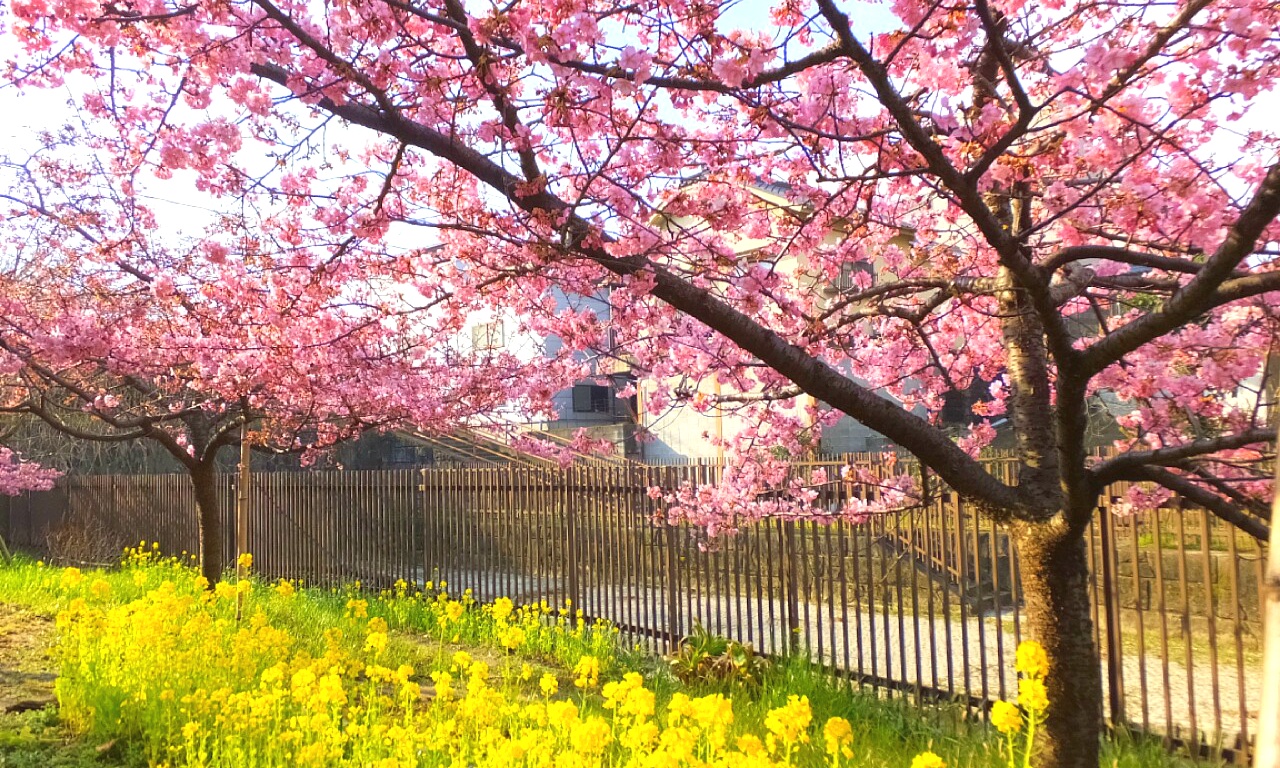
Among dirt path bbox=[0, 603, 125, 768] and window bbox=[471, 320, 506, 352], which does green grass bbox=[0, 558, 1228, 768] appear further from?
window bbox=[471, 320, 506, 352]

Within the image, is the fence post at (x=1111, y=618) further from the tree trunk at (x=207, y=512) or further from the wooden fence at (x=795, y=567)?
the tree trunk at (x=207, y=512)

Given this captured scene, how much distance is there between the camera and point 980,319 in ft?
16.6

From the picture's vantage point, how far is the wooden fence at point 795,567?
4.84 meters

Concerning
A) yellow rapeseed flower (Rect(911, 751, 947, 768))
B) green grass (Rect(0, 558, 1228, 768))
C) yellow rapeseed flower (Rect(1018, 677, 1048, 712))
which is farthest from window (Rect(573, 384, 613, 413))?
yellow rapeseed flower (Rect(911, 751, 947, 768))

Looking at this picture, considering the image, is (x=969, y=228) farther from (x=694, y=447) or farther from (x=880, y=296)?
(x=694, y=447)

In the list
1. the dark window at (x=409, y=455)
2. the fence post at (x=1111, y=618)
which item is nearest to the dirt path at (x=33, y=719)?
the fence post at (x=1111, y=618)

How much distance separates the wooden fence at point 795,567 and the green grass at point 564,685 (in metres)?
0.30

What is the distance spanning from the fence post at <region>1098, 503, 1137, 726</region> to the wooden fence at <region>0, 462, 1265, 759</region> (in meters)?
0.01

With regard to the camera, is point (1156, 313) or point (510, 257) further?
point (510, 257)

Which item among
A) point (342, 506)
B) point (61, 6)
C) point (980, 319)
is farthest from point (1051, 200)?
point (342, 506)

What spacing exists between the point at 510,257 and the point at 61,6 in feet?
6.63

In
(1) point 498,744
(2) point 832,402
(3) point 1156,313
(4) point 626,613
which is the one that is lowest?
(4) point 626,613

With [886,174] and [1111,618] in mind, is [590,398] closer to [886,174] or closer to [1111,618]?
[1111,618]

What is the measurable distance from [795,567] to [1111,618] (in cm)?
216
